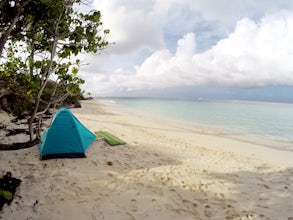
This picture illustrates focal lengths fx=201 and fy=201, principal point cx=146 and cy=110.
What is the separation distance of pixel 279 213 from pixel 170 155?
4477mm

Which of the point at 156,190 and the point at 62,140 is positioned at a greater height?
the point at 62,140

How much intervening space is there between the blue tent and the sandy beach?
0.89ft

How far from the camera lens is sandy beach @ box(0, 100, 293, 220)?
441 centimetres

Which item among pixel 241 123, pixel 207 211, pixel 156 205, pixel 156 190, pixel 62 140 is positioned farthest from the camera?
pixel 241 123

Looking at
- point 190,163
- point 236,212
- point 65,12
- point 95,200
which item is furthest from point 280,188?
point 65,12

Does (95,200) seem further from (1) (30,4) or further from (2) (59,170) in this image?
(1) (30,4)

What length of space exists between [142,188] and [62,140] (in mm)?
3471

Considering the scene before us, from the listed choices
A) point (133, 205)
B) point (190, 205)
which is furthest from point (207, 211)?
point (133, 205)

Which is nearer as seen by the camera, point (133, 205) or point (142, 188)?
point (133, 205)

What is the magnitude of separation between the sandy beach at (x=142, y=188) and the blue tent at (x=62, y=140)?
0.89ft

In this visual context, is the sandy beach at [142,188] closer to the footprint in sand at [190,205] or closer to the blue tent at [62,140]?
the footprint in sand at [190,205]

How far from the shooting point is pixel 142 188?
543cm

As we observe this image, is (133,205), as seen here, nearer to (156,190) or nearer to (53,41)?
(156,190)

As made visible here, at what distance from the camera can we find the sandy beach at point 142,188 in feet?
14.5
